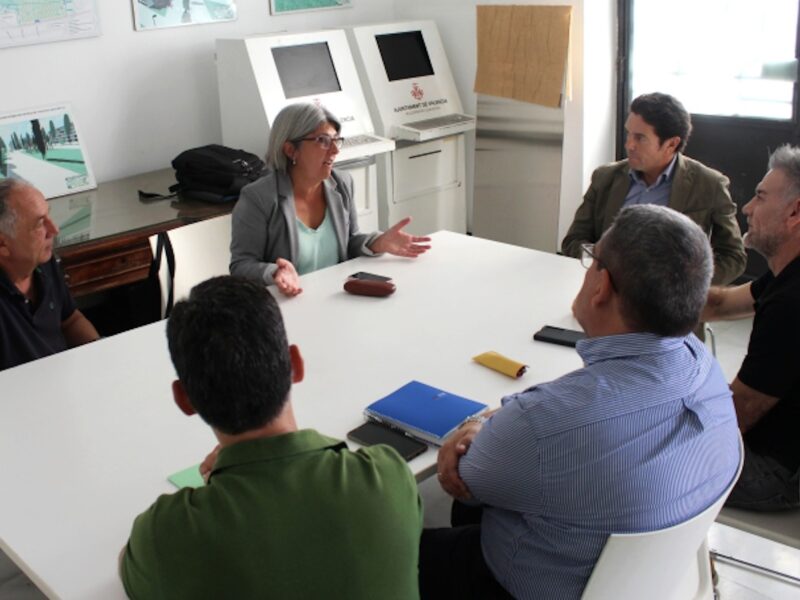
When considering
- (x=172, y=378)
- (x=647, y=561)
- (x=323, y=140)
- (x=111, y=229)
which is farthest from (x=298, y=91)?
(x=647, y=561)

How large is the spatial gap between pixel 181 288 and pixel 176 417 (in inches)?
43.7

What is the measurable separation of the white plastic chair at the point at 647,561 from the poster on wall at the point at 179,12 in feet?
11.1

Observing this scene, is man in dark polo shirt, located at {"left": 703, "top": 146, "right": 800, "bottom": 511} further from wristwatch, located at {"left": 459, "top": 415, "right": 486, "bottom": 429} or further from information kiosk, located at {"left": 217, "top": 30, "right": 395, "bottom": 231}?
information kiosk, located at {"left": 217, "top": 30, "right": 395, "bottom": 231}

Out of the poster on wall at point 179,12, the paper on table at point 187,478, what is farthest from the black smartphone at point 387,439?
the poster on wall at point 179,12

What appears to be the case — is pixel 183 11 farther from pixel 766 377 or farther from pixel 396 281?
pixel 766 377

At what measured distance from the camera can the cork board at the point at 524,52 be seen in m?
4.46

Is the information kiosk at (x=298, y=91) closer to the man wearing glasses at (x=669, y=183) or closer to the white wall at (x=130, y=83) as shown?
the white wall at (x=130, y=83)

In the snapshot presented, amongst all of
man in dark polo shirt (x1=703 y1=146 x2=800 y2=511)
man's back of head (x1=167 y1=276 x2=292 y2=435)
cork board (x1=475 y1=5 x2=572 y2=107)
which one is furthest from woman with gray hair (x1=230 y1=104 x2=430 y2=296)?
cork board (x1=475 y1=5 x2=572 y2=107)

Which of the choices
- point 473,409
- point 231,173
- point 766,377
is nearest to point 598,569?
point 473,409

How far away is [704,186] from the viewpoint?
3.08 meters

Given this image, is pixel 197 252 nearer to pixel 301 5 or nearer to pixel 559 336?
pixel 559 336

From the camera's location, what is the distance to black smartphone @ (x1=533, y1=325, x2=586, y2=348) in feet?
7.58

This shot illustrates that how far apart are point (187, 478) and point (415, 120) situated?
333cm

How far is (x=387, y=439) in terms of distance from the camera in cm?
188
